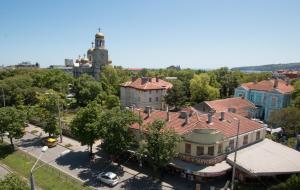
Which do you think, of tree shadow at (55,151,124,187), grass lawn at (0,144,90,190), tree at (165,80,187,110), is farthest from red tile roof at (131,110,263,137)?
tree at (165,80,187,110)

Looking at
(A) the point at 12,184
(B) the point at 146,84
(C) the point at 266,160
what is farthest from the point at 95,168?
(B) the point at 146,84

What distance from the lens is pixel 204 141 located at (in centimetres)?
3064

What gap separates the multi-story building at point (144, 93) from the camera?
213ft

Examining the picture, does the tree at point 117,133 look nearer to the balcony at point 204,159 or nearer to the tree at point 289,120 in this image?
the balcony at point 204,159

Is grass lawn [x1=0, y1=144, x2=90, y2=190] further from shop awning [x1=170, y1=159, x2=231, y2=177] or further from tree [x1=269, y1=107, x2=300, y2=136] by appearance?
tree [x1=269, y1=107, x2=300, y2=136]

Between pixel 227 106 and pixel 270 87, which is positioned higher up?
pixel 270 87

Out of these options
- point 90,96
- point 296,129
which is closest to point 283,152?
point 296,129

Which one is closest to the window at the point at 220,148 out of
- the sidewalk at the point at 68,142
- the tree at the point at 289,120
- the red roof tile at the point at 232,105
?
the tree at the point at 289,120

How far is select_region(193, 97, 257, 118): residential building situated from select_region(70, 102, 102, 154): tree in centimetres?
2269

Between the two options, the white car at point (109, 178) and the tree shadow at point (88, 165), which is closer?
the white car at point (109, 178)

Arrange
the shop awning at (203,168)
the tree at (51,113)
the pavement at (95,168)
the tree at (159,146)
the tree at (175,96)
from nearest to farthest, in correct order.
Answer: the tree at (159,146) < the shop awning at (203,168) < the pavement at (95,168) < the tree at (51,113) < the tree at (175,96)

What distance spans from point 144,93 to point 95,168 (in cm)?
3150

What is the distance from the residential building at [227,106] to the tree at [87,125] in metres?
22.7

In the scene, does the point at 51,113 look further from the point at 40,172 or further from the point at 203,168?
the point at 203,168
